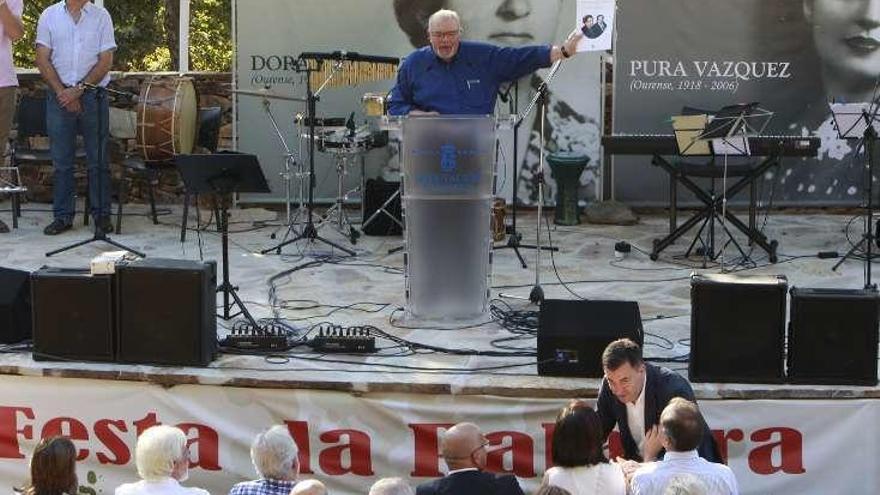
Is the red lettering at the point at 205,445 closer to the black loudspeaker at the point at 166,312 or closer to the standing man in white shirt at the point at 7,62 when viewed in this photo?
the black loudspeaker at the point at 166,312

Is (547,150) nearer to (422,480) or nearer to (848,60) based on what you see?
(848,60)

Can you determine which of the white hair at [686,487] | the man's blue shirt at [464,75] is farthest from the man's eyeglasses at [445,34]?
the white hair at [686,487]

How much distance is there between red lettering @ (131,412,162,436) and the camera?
19.1 ft

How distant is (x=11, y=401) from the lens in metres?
5.91

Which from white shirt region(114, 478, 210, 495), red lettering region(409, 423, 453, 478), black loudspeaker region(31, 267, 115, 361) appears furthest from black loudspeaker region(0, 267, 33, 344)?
white shirt region(114, 478, 210, 495)

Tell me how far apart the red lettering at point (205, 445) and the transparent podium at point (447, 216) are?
1.35 metres

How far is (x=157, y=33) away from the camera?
15.5 metres

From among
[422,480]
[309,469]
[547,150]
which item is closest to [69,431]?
[309,469]

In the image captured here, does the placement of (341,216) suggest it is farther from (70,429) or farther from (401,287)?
(70,429)

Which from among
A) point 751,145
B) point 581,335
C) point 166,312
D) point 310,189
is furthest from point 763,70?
point 166,312

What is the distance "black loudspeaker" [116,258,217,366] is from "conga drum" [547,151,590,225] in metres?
4.98

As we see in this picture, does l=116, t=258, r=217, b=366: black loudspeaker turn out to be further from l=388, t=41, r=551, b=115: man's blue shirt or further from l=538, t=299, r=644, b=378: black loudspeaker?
l=388, t=41, r=551, b=115: man's blue shirt

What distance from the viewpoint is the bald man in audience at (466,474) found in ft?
13.2

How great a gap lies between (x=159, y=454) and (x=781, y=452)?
9.39 ft
